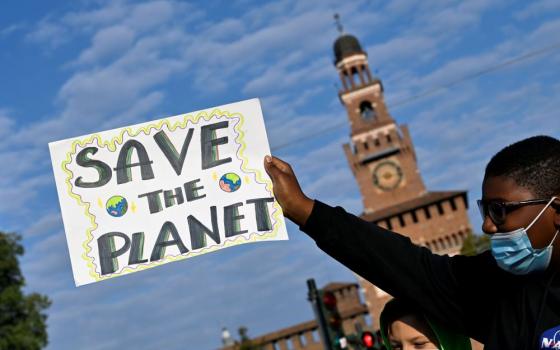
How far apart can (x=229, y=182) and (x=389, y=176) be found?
65341 millimetres

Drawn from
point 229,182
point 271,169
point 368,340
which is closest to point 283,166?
point 271,169

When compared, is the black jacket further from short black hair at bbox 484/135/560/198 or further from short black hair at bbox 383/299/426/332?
short black hair at bbox 484/135/560/198

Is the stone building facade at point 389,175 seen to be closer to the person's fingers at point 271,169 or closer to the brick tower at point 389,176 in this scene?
the brick tower at point 389,176

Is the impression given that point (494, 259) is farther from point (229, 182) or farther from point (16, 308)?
point (16, 308)

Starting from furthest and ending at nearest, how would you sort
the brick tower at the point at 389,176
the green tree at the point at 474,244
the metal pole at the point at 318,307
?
the brick tower at the point at 389,176, the green tree at the point at 474,244, the metal pole at the point at 318,307

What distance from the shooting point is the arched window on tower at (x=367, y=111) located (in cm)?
6969

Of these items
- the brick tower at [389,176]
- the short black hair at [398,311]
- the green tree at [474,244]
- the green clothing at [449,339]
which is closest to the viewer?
the green clothing at [449,339]

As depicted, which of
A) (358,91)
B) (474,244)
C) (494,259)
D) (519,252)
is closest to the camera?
(519,252)

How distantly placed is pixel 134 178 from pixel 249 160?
1.42ft

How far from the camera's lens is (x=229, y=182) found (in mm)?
3990

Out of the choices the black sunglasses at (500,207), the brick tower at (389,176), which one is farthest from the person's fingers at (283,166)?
the brick tower at (389,176)

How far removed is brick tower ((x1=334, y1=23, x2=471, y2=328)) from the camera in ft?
225

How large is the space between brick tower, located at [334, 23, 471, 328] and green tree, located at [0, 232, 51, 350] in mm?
29910

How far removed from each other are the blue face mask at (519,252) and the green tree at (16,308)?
125ft
